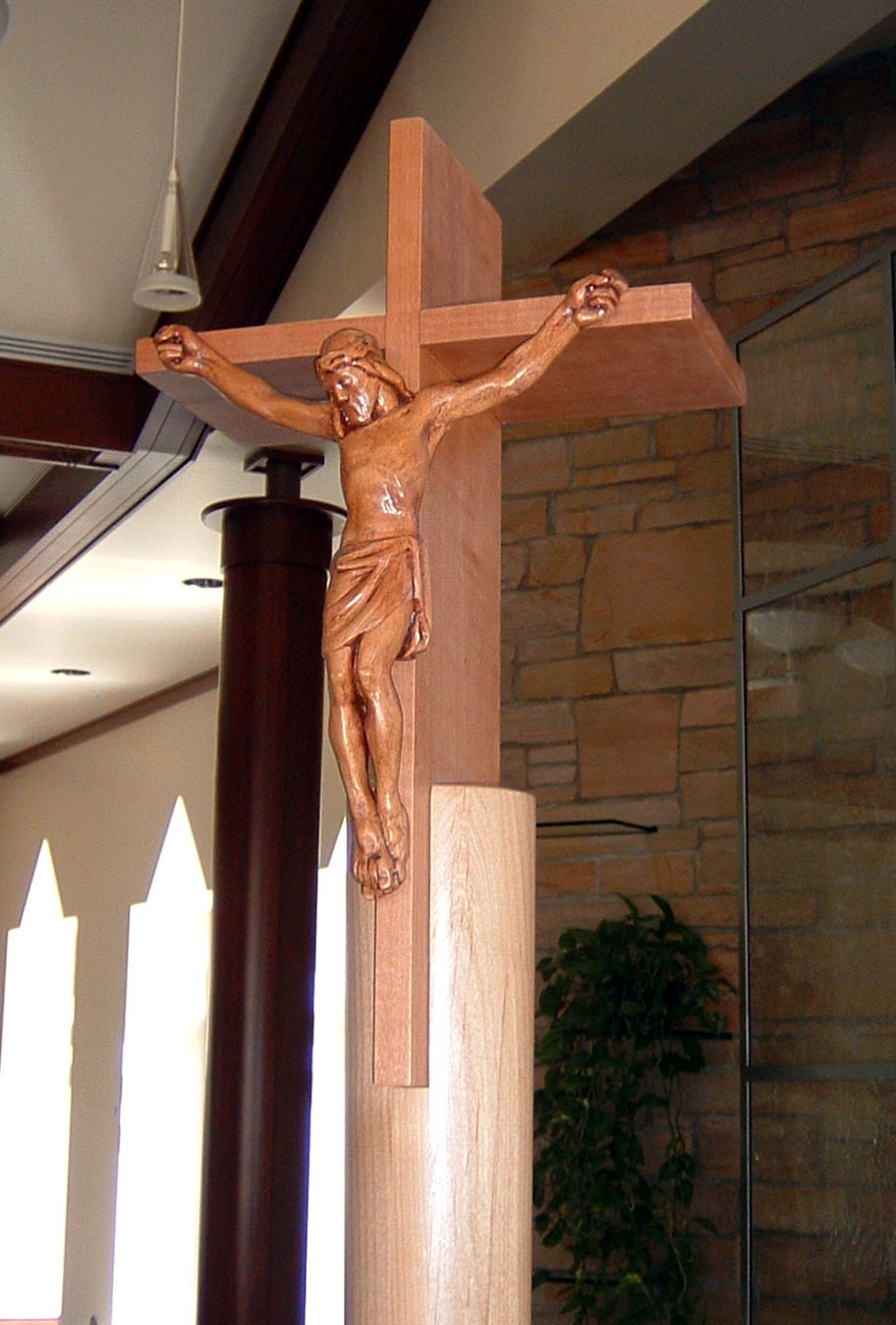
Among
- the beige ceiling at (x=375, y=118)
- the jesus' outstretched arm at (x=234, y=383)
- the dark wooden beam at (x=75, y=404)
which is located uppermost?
the beige ceiling at (x=375, y=118)

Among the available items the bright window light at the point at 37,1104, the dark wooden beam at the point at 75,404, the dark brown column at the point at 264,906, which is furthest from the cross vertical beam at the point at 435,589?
the bright window light at the point at 37,1104

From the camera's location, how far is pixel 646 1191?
407 cm

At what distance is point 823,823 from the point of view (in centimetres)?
312

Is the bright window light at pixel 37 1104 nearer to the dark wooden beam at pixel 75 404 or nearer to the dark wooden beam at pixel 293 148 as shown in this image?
the dark wooden beam at pixel 75 404

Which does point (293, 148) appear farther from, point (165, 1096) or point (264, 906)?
point (165, 1096)

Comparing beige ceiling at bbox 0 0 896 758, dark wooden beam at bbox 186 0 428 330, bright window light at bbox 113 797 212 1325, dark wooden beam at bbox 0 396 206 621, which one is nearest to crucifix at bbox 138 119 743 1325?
beige ceiling at bbox 0 0 896 758

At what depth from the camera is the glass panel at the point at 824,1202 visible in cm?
290

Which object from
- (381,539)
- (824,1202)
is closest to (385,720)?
(381,539)

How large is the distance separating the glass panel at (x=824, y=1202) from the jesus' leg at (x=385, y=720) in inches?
59.7

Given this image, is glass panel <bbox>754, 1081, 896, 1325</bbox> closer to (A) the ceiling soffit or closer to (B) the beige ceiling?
(B) the beige ceiling

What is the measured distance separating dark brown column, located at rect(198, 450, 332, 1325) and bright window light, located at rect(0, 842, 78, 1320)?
5.62m

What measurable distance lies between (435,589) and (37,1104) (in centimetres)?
969

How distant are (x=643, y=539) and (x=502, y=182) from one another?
112 centimetres

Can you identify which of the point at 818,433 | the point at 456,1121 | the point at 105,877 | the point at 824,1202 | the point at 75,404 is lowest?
the point at 824,1202
